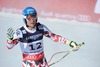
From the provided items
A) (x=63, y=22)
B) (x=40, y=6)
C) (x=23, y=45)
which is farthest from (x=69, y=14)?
(x=23, y=45)

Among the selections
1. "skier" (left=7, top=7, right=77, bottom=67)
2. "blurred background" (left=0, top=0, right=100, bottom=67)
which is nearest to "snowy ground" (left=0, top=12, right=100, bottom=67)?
"blurred background" (left=0, top=0, right=100, bottom=67)

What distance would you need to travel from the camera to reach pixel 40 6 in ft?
7.22

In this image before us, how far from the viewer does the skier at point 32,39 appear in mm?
1947

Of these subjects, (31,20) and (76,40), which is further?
(76,40)

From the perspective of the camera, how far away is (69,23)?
2.12m

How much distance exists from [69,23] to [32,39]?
28 cm

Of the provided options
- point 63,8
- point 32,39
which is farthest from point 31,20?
point 63,8

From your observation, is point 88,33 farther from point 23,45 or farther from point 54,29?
point 23,45

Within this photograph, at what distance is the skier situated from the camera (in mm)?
1947

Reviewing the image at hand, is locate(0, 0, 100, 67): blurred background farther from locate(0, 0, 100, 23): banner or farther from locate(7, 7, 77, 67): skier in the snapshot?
locate(7, 7, 77, 67): skier

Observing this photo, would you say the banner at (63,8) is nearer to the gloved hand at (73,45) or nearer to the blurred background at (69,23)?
the blurred background at (69,23)

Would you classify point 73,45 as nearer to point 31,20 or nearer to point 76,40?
point 76,40

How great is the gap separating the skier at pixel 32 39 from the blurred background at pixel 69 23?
0.38 ft

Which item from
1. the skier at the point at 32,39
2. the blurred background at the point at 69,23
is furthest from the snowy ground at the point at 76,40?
the skier at the point at 32,39
